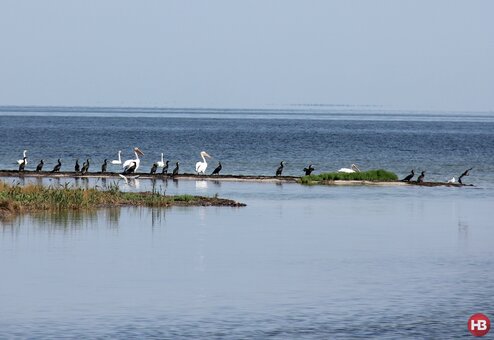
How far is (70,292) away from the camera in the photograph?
66.2 ft

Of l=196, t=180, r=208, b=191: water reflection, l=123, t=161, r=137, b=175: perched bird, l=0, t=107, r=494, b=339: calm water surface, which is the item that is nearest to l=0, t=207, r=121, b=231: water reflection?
l=0, t=107, r=494, b=339: calm water surface

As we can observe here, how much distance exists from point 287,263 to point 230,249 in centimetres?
223

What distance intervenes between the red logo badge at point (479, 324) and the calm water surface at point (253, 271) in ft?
0.59

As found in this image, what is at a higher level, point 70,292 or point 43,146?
point 43,146

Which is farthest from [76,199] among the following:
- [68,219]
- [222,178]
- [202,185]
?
[222,178]

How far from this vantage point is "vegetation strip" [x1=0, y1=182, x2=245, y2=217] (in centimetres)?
3191

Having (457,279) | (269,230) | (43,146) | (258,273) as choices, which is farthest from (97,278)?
(43,146)

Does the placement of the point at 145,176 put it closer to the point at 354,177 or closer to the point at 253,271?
the point at 354,177

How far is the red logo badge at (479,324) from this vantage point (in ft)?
56.6

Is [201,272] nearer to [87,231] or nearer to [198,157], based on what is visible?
[87,231]

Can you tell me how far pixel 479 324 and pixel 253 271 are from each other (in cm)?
622

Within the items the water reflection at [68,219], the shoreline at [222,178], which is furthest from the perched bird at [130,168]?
the water reflection at [68,219]

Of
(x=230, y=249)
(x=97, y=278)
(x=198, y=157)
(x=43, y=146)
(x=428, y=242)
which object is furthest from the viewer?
(x=43, y=146)

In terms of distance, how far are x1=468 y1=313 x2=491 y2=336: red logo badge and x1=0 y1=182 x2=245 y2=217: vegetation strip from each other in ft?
51.0
